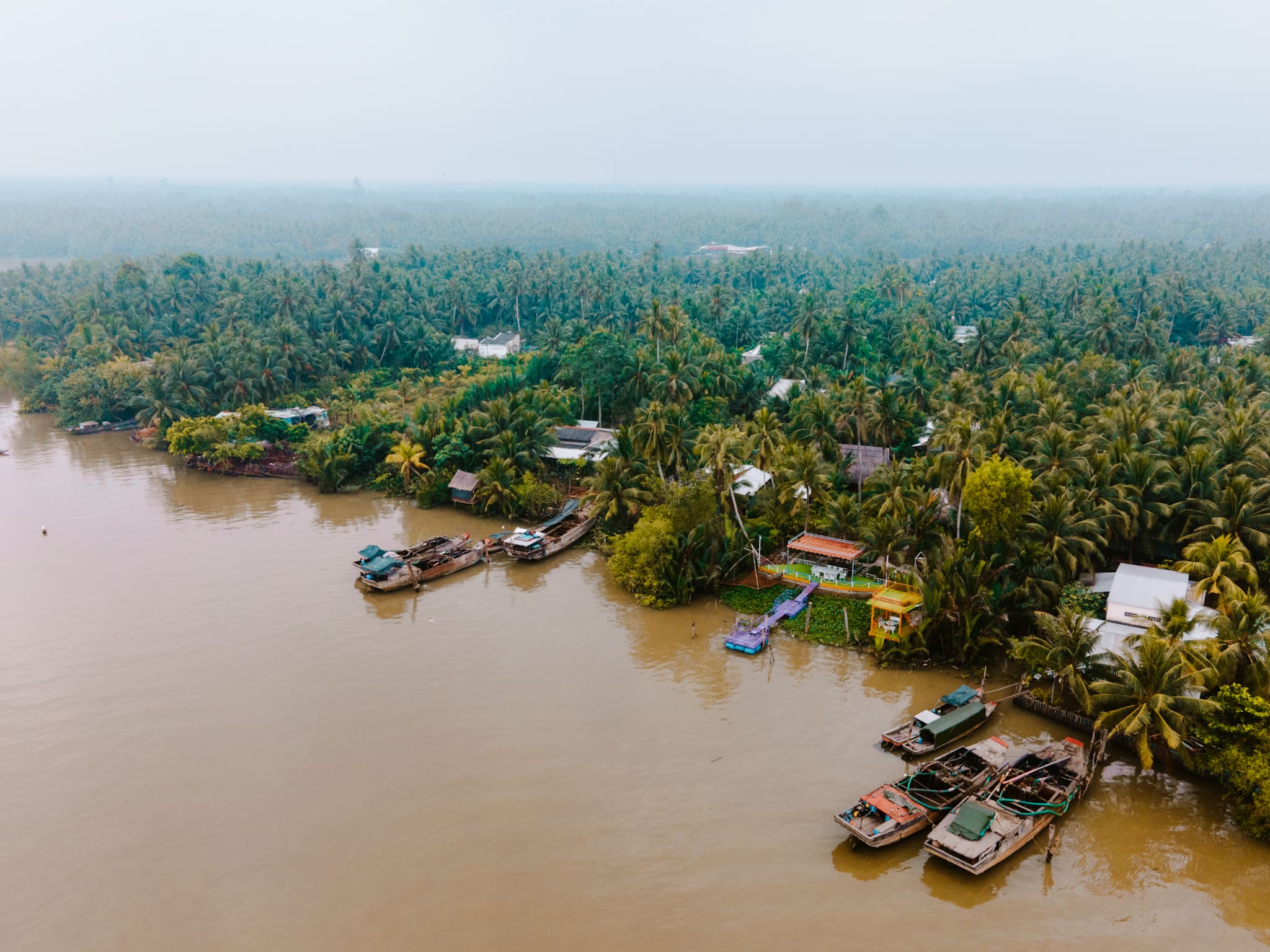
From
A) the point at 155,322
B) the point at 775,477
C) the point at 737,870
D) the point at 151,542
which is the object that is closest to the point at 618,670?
the point at 737,870

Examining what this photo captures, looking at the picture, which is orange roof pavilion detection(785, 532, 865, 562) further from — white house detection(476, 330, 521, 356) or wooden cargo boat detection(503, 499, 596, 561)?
white house detection(476, 330, 521, 356)

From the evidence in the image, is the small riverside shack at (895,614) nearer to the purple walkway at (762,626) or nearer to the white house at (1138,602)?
the purple walkway at (762,626)

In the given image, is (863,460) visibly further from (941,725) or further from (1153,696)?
(1153,696)

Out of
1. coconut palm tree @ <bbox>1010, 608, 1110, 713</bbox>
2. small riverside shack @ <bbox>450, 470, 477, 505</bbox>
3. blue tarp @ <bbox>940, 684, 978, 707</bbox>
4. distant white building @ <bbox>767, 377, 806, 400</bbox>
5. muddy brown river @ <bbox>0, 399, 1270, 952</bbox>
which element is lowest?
muddy brown river @ <bbox>0, 399, 1270, 952</bbox>

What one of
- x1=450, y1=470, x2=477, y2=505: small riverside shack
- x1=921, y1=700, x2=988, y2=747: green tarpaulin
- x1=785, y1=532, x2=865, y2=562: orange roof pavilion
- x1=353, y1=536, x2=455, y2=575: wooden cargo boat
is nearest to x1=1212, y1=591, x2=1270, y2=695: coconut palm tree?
x1=921, y1=700, x2=988, y2=747: green tarpaulin

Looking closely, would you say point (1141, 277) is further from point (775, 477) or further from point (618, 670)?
point (618, 670)

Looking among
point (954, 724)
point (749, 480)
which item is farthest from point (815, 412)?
point (954, 724)
